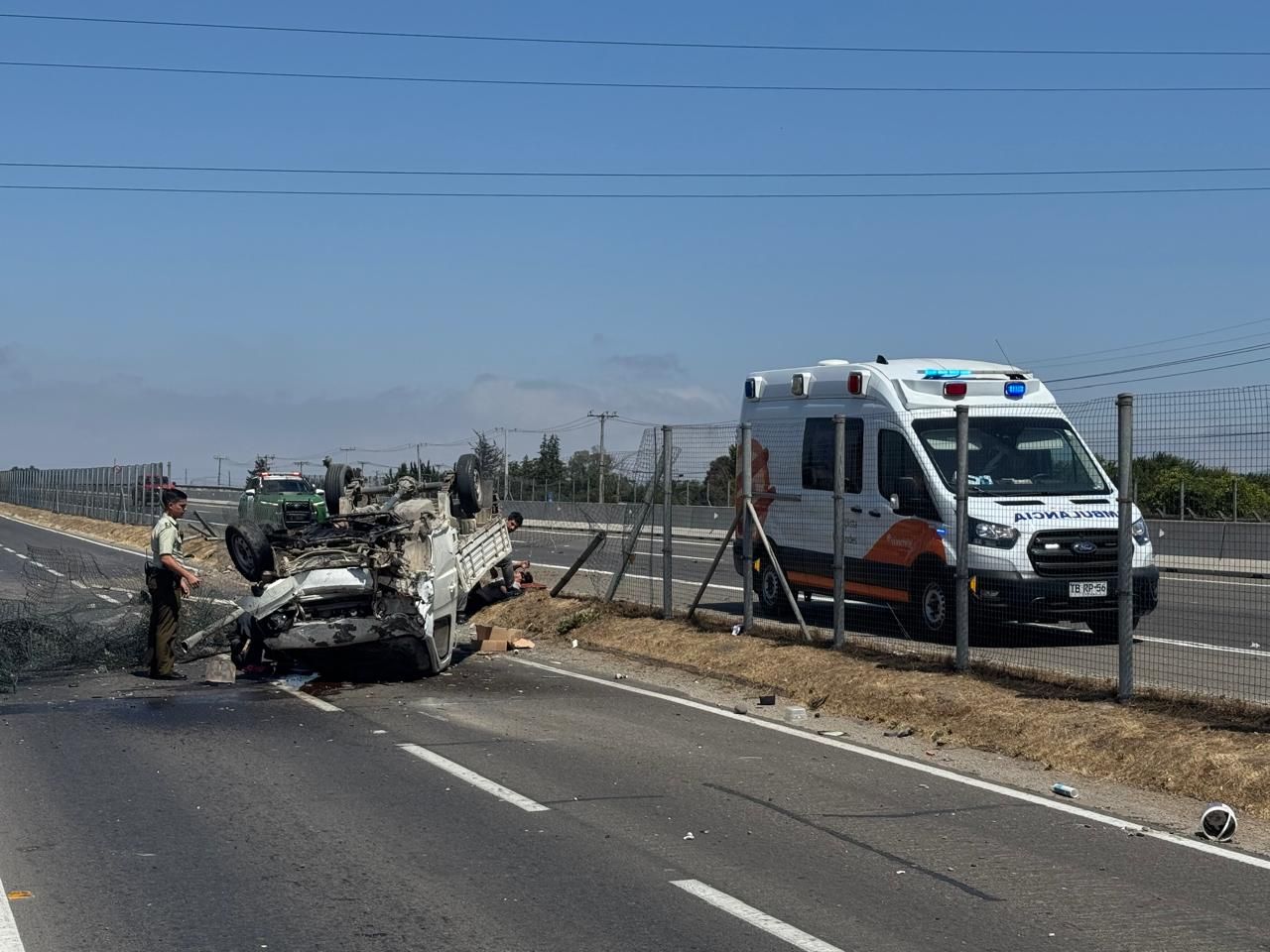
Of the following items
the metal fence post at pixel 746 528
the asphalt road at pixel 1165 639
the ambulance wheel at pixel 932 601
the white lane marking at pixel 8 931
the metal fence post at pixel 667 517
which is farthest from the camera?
the metal fence post at pixel 667 517

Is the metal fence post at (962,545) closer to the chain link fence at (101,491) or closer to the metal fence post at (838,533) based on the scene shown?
the metal fence post at (838,533)

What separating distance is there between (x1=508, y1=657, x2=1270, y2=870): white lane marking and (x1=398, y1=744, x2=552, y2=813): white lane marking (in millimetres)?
2684

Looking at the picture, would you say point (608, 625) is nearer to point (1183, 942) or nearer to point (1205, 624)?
point (1205, 624)

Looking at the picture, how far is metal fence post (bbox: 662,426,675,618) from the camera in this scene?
1609cm

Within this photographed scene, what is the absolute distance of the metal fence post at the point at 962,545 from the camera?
454 inches

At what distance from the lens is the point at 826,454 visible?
1568 cm

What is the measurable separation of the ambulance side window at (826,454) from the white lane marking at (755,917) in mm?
9458

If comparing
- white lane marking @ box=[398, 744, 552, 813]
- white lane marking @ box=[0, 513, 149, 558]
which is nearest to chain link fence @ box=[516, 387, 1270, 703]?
white lane marking @ box=[398, 744, 552, 813]

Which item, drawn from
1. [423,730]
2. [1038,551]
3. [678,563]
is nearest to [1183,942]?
[423,730]

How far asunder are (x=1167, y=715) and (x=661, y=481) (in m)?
7.88

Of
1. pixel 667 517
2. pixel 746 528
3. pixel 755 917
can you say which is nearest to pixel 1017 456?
pixel 746 528

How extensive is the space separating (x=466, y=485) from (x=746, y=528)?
3.39m

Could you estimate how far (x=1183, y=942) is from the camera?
5.61 meters

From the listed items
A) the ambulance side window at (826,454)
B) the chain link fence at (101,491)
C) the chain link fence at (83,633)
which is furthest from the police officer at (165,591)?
the chain link fence at (101,491)
